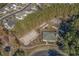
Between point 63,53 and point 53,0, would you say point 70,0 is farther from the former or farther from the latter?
point 63,53

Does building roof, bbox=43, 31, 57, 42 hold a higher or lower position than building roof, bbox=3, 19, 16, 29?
lower

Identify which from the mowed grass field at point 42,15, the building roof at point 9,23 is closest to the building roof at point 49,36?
the mowed grass field at point 42,15

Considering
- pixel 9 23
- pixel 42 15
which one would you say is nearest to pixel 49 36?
pixel 42 15

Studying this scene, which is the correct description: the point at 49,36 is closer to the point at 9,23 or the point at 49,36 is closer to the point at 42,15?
the point at 42,15

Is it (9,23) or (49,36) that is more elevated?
(9,23)

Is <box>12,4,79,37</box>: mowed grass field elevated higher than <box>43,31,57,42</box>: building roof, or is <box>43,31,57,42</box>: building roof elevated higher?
<box>12,4,79,37</box>: mowed grass field

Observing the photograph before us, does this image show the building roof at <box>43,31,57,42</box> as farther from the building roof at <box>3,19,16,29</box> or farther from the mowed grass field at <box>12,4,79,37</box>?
the building roof at <box>3,19,16,29</box>

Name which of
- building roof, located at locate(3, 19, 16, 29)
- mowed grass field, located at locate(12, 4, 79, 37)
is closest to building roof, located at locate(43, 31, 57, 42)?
mowed grass field, located at locate(12, 4, 79, 37)

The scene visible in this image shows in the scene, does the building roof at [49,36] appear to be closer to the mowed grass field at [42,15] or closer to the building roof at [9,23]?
the mowed grass field at [42,15]

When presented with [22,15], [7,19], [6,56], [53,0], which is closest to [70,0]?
[53,0]
